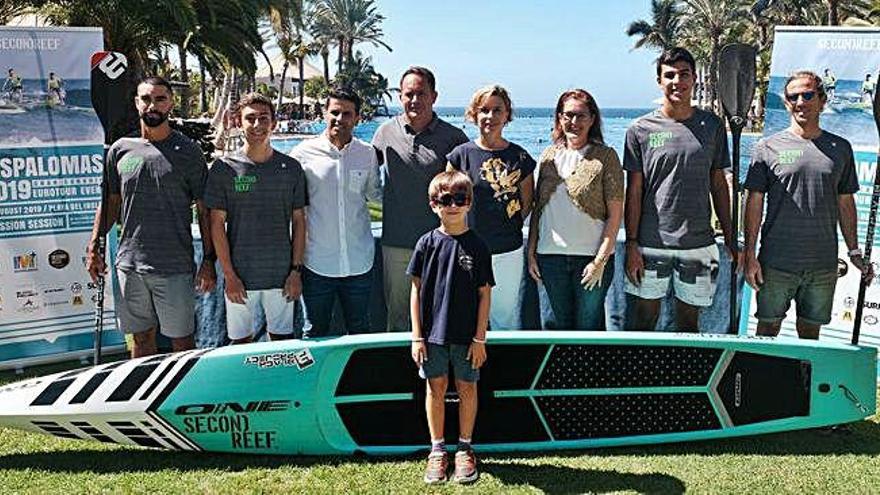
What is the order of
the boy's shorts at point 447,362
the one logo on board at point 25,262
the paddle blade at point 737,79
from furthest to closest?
the one logo on board at point 25,262, the paddle blade at point 737,79, the boy's shorts at point 447,362

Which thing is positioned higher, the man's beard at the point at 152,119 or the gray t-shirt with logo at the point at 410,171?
the man's beard at the point at 152,119

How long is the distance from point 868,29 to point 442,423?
342 cm

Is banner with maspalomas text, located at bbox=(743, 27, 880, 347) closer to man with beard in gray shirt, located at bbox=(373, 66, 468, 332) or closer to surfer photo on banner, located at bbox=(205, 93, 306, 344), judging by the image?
man with beard in gray shirt, located at bbox=(373, 66, 468, 332)

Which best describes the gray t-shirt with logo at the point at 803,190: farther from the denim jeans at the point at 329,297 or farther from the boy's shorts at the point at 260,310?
the boy's shorts at the point at 260,310

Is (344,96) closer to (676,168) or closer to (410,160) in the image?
(410,160)


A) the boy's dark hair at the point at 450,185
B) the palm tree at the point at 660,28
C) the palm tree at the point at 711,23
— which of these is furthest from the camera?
the palm tree at the point at 660,28

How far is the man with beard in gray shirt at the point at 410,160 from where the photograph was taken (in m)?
3.82

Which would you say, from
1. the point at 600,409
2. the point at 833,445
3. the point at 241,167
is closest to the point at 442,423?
the point at 600,409

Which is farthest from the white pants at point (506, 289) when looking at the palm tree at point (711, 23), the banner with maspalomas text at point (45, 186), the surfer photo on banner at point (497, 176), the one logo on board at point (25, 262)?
the palm tree at point (711, 23)

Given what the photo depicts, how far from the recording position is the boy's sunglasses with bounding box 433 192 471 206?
3129 mm

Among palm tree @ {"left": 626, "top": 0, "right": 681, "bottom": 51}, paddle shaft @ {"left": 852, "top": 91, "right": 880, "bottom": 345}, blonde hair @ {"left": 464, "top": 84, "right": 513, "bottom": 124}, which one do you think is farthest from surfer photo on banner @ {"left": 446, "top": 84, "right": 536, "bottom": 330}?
palm tree @ {"left": 626, "top": 0, "right": 681, "bottom": 51}

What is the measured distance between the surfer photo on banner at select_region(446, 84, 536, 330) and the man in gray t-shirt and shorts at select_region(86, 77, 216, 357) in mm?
1279

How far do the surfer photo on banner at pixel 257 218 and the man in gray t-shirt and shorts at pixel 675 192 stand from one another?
5.38 feet

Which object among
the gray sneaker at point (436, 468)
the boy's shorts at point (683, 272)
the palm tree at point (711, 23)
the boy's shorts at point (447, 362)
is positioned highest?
the palm tree at point (711, 23)
